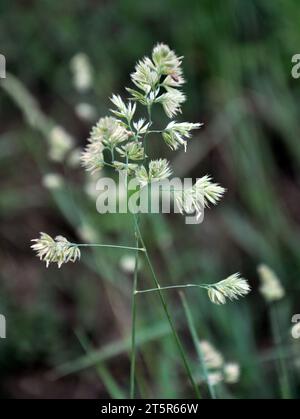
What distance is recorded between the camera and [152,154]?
11.0 feet

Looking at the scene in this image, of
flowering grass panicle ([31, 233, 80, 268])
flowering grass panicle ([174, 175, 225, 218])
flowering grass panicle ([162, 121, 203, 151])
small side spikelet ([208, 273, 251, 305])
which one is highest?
flowering grass panicle ([162, 121, 203, 151])

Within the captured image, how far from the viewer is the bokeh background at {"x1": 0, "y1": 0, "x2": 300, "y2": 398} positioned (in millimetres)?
2781

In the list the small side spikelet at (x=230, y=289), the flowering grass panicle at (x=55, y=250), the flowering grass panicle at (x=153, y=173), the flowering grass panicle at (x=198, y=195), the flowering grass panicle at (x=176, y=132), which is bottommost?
the small side spikelet at (x=230, y=289)

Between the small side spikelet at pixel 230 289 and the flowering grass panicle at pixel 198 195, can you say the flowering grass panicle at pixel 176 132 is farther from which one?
the small side spikelet at pixel 230 289

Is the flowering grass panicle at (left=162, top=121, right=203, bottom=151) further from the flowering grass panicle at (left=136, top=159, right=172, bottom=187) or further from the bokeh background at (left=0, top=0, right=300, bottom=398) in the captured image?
the bokeh background at (left=0, top=0, right=300, bottom=398)

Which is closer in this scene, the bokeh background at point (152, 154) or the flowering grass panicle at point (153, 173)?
the flowering grass panicle at point (153, 173)

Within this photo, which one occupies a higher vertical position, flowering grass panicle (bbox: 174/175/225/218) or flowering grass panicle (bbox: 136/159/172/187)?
flowering grass panicle (bbox: 136/159/172/187)

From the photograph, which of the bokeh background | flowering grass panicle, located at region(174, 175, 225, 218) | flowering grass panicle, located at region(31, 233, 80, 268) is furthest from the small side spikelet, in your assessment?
the bokeh background

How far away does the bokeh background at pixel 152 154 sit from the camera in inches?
109

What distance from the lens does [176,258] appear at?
2.96 metres

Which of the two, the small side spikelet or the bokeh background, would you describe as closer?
the small side spikelet

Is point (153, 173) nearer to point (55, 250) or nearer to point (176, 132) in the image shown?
point (176, 132)

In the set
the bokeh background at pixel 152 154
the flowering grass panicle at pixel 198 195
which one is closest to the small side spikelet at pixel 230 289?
the flowering grass panicle at pixel 198 195

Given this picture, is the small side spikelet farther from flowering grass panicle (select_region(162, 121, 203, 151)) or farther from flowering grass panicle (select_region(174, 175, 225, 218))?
flowering grass panicle (select_region(162, 121, 203, 151))
